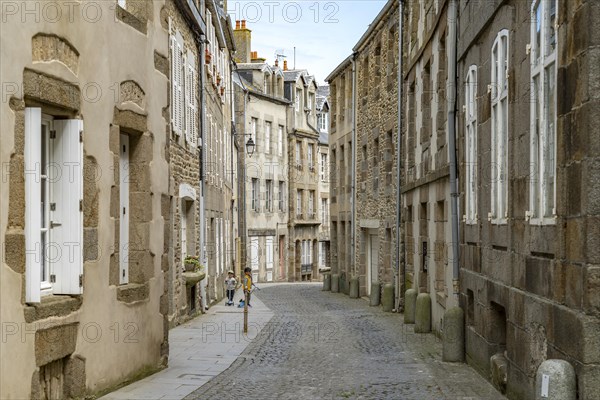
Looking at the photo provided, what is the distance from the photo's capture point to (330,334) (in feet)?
53.6

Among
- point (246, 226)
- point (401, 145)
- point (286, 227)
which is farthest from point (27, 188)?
point (286, 227)

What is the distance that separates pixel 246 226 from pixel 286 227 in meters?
4.81

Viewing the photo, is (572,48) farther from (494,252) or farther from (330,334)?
(330,334)

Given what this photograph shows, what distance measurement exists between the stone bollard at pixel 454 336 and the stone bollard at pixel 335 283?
62.5 ft

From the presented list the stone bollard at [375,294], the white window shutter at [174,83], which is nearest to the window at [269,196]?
the stone bollard at [375,294]

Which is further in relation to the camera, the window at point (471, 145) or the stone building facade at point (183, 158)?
the stone building facade at point (183, 158)

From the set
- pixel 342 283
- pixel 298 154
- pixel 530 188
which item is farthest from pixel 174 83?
pixel 298 154

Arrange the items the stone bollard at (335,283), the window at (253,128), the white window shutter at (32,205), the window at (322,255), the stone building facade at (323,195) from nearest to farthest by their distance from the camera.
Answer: the white window shutter at (32,205), the stone bollard at (335,283), the window at (253,128), the stone building facade at (323,195), the window at (322,255)

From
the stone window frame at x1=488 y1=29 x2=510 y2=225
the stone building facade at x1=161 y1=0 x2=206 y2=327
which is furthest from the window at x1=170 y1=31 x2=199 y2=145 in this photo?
the stone window frame at x1=488 y1=29 x2=510 y2=225

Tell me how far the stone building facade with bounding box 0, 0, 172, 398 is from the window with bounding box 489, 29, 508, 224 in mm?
3965

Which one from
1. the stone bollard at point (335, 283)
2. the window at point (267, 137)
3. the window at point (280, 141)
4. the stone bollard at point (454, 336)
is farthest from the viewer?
the window at point (280, 141)

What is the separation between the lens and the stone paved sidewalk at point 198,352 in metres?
9.32

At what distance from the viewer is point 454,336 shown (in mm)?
11969

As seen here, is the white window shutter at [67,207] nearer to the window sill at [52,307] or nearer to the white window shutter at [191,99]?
the window sill at [52,307]
